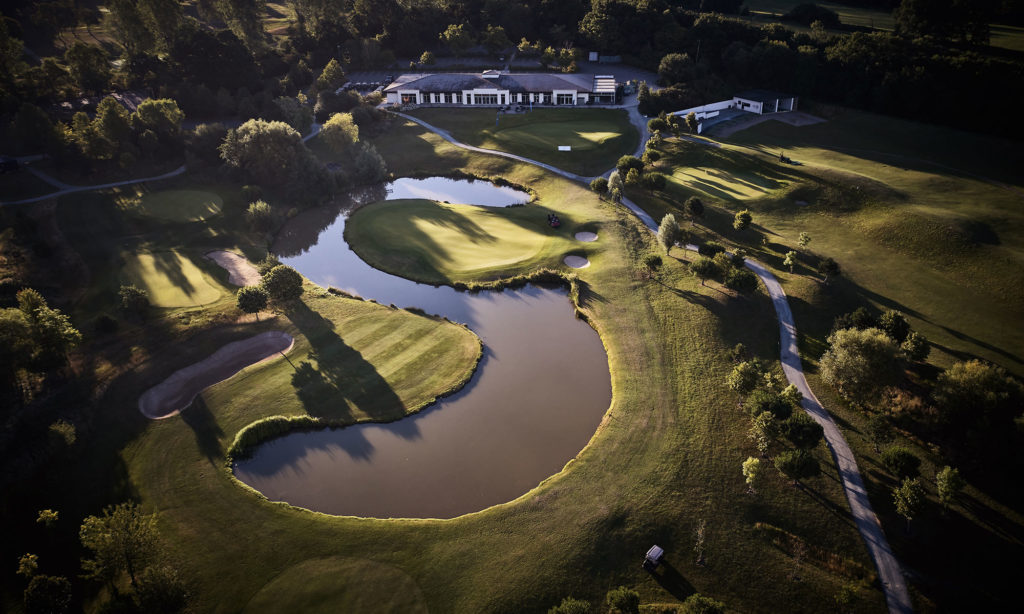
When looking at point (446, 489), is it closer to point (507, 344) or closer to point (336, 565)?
point (336, 565)

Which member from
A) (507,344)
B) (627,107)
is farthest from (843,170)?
(507,344)

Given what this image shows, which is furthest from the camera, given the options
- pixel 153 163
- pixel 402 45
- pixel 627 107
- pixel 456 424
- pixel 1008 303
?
pixel 402 45

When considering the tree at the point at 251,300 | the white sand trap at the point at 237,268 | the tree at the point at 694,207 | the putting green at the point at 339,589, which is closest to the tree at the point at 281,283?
the tree at the point at 251,300

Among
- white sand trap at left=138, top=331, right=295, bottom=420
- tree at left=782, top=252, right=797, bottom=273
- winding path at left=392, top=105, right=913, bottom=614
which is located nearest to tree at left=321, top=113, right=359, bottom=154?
white sand trap at left=138, top=331, right=295, bottom=420

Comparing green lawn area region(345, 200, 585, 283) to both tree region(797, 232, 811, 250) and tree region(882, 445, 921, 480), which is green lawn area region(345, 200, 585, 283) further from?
tree region(882, 445, 921, 480)

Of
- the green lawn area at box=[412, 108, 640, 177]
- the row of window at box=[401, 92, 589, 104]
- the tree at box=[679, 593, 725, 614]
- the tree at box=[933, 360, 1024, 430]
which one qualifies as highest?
the row of window at box=[401, 92, 589, 104]

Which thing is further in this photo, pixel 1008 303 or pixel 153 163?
pixel 153 163

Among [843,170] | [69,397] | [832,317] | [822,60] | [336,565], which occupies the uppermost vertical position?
[822,60]
